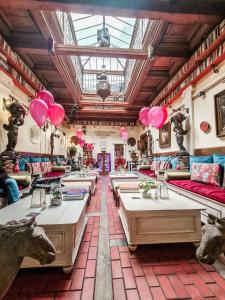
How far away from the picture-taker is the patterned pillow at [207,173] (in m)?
2.97

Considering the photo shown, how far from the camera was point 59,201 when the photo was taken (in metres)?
2.08

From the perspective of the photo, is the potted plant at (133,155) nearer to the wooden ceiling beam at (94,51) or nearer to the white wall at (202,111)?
the white wall at (202,111)

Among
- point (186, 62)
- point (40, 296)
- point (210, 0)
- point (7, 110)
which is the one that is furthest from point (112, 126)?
point (40, 296)

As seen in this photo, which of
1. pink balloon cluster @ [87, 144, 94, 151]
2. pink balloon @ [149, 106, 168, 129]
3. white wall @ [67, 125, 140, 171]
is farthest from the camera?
white wall @ [67, 125, 140, 171]

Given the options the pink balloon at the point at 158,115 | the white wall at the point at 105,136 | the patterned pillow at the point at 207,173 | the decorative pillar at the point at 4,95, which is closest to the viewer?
the patterned pillow at the point at 207,173

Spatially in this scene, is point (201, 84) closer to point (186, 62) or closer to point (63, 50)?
point (186, 62)

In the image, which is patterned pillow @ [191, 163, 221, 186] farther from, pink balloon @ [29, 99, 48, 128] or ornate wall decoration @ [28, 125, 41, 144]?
ornate wall decoration @ [28, 125, 41, 144]

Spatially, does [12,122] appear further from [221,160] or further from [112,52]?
[221,160]

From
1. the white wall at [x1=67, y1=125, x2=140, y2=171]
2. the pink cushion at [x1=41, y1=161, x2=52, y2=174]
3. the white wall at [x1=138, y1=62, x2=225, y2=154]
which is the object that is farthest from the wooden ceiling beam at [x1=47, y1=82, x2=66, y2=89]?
the white wall at [x1=67, y1=125, x2=140, y2=171]

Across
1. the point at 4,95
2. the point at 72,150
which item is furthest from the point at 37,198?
the point at 72,150

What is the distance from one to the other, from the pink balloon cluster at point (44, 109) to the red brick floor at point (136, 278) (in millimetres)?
2533

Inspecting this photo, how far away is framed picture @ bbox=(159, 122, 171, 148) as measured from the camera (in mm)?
6145

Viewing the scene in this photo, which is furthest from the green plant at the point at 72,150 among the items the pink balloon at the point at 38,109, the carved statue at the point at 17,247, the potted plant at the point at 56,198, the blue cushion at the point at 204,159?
the carved statue at the point at 17,247

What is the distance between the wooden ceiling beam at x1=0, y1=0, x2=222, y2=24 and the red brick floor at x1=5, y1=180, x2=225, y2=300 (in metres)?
3.45
